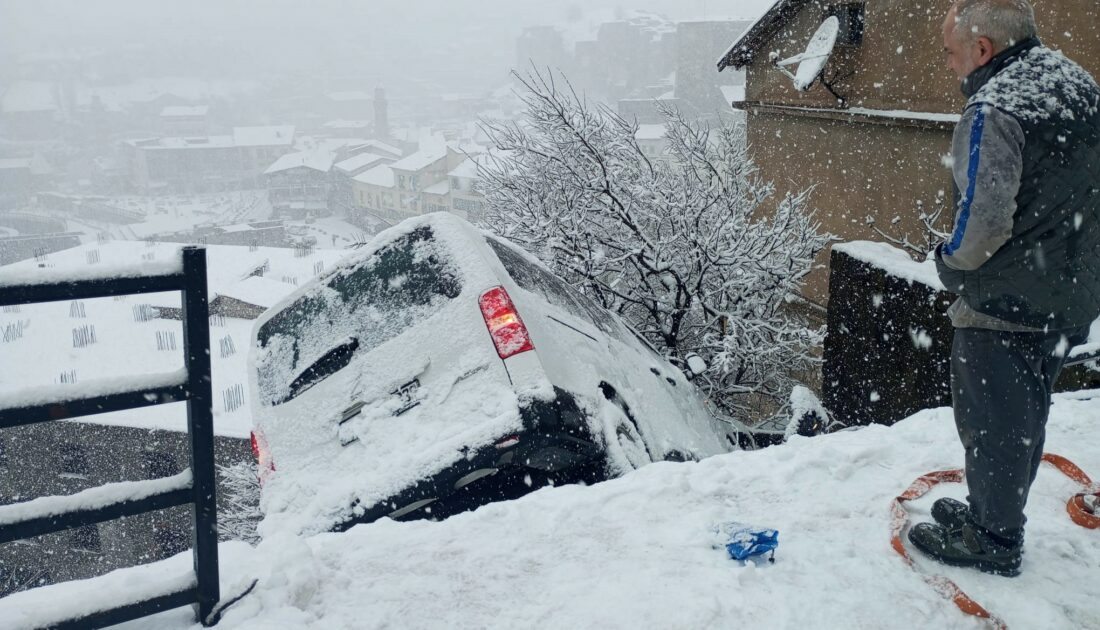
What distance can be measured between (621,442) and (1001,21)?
2.32 m

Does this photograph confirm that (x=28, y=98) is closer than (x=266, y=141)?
No

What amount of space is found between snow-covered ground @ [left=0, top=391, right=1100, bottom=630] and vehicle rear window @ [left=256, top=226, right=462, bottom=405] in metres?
1.09

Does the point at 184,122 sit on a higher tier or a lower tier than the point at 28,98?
lower

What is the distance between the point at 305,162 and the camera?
7806 centimetres

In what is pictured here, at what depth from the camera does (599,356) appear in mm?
4086

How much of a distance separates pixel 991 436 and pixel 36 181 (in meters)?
112

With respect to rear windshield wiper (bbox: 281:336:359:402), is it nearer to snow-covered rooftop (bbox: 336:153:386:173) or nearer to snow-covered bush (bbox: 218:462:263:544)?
snow-covered bush (bbox: 218:462:263:544)

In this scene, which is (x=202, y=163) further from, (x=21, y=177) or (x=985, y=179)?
(x=985, y=179)

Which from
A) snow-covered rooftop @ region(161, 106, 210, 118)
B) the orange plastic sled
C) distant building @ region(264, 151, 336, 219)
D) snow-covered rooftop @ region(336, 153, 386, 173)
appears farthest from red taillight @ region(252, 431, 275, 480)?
snow-covered rooftop @ region(161, 106, 210, 118)

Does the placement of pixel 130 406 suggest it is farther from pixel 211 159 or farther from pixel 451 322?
pixel 211 159

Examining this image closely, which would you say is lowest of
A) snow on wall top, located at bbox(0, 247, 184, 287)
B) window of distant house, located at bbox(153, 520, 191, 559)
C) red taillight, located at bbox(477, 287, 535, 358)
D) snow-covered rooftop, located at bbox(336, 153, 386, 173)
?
window of distant house, located at bbox(153, 520, 191, 559)

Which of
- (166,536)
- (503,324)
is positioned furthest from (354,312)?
(166,536)

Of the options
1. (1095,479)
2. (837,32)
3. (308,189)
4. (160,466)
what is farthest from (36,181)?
(1095,479)

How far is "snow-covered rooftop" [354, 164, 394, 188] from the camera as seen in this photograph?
66.9 m
